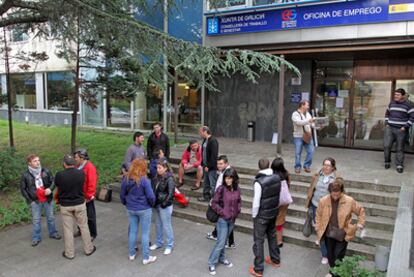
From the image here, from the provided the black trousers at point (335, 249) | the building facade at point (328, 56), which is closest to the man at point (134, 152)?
the black trousers at point (335, 249)

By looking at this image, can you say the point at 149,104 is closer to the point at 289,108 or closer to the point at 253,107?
the point at 253,107

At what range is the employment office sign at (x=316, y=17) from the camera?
902 centimetres

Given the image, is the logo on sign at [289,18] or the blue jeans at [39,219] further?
the logo on sign at [289,18]

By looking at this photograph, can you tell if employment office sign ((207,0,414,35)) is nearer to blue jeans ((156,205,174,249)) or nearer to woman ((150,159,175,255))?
woman ((150,159,175,255))

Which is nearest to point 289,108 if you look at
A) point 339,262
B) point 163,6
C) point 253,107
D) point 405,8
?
point 253,107

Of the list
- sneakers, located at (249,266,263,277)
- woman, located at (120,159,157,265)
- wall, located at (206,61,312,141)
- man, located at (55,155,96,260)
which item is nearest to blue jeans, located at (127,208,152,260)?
woman, located at (120,159,157,265)

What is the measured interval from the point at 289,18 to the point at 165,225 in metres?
7.72

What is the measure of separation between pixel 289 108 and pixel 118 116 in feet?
28.6

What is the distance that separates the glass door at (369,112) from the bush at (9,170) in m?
9.94

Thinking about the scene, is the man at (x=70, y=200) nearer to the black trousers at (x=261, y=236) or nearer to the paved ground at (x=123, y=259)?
the paved ground at (x=123, y=259)

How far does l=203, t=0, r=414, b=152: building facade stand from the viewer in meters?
9.34

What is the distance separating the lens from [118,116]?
16.9m

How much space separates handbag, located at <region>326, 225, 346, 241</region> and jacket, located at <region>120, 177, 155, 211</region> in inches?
102

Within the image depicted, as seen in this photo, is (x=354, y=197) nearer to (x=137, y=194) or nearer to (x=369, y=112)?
(x=137, y=194)
